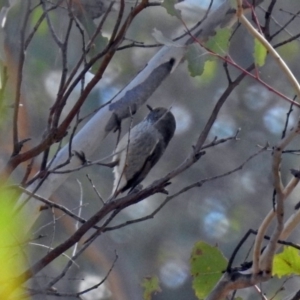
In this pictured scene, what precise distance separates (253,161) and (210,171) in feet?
0.37

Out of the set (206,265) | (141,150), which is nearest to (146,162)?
(141,150)

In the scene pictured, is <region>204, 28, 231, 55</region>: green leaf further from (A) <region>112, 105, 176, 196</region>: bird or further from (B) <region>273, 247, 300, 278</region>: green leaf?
(A) <region>112, 105, 176, 196</region>: bird

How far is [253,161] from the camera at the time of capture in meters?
1.48

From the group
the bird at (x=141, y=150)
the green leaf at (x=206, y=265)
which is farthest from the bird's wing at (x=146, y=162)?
the green leaf at (x=206, y=265)

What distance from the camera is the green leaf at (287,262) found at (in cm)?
70

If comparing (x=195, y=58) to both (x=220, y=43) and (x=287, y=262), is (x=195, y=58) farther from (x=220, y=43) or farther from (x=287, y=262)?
(x=287, y=262)

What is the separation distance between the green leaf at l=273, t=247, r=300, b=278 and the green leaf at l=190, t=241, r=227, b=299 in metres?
0.08

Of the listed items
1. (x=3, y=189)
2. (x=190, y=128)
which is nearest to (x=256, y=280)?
(x=3, y=189)

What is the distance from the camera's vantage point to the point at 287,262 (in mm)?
706

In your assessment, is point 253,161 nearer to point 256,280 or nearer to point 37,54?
point 37,54

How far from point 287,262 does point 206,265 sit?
12 centimetres

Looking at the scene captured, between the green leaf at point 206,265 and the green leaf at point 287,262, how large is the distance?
0.26ft

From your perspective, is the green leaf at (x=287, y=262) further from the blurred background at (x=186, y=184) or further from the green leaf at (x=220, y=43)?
the blurred background at (x=186, y=184)

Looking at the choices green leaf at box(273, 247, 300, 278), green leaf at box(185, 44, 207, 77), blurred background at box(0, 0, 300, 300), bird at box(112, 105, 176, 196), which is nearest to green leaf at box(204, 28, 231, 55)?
green leaf at box(185, 44, 207, 77)
